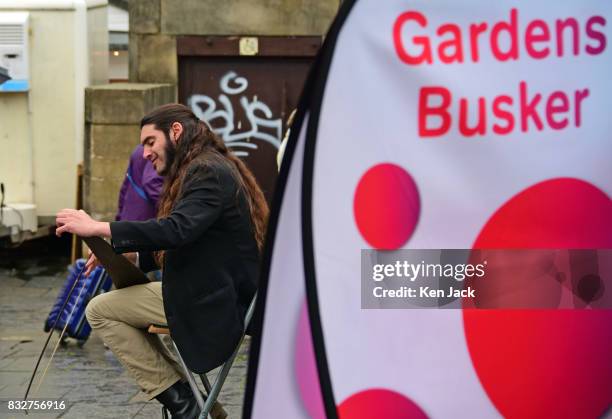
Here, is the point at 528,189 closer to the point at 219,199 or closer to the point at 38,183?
the point at 219,199

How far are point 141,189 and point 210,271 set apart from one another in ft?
7.31

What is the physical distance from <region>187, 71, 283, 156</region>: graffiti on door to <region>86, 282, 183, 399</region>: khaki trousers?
5.98m

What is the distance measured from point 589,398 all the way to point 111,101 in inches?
294

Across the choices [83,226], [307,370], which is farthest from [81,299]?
[307,370]

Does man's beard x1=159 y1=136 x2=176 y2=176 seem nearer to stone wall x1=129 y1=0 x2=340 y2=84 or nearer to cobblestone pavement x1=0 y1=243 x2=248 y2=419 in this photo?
cobblestone pavement x1=0 y1=243 x2=248 y2=419

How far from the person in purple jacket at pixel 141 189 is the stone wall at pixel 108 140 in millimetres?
2669

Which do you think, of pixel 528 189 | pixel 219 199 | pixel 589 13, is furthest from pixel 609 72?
pixel 219 199

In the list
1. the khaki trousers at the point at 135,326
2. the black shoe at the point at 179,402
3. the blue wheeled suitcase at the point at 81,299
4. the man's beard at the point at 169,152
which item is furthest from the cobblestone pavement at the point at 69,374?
the man's beard at the point at 169,152

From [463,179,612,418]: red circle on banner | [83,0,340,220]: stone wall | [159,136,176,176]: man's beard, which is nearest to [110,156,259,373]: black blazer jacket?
[159,136,176,176]: man's beard

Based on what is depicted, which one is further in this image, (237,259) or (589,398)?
(237,259)

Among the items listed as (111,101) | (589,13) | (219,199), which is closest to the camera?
(589,13)

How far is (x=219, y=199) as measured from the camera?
177 inches

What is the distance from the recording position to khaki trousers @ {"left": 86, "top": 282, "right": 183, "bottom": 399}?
4.90 metres

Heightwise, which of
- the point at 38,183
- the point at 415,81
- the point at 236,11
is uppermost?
the point at 236,11
